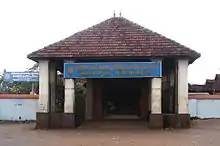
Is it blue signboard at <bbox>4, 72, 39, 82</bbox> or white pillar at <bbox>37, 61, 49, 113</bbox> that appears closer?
white pillar at <bbox>37, 61, 49, 113</bbox>

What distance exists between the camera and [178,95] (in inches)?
840

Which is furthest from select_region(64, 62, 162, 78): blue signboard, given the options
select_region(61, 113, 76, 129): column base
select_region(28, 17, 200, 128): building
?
select_region(61, 113, 76, 129): column base

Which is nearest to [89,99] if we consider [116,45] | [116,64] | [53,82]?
[53,82]

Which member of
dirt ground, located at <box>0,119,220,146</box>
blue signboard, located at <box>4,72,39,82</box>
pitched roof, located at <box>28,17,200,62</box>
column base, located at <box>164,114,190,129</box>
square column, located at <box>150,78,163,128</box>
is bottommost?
dirt ground, located at <box>0,119,220,146</box>

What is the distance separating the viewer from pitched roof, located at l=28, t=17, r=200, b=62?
21.1 metres

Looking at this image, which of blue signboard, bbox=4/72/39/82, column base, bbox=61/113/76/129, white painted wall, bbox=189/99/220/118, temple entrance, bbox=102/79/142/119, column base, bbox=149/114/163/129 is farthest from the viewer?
blue signboard, bbox=4/72/39/82

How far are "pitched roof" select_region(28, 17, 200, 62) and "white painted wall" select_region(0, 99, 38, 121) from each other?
22.4ft

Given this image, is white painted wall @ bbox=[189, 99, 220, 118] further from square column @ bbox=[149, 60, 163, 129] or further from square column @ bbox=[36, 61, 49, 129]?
square column @ bbox=[36, 61, 49, 129]

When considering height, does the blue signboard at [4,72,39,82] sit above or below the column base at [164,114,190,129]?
above

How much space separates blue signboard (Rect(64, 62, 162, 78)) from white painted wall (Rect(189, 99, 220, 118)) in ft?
28.3

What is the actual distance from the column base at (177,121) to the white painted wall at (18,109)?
10.00 m

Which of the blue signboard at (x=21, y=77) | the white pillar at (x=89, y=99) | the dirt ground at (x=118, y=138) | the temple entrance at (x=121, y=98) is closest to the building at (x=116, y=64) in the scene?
the dirt ground at (x=118, y=138)

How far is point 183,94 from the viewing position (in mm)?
21297

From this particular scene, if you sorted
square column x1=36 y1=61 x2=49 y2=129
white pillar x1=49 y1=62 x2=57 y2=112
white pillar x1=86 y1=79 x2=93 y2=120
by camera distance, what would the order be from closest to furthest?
square column x1=36 y1=61 x2=49 y2=129
white pillar x1=49 y1=62 x2=57 y2=112
white pillar x1=86 y1=79 x2=93 y2=120
